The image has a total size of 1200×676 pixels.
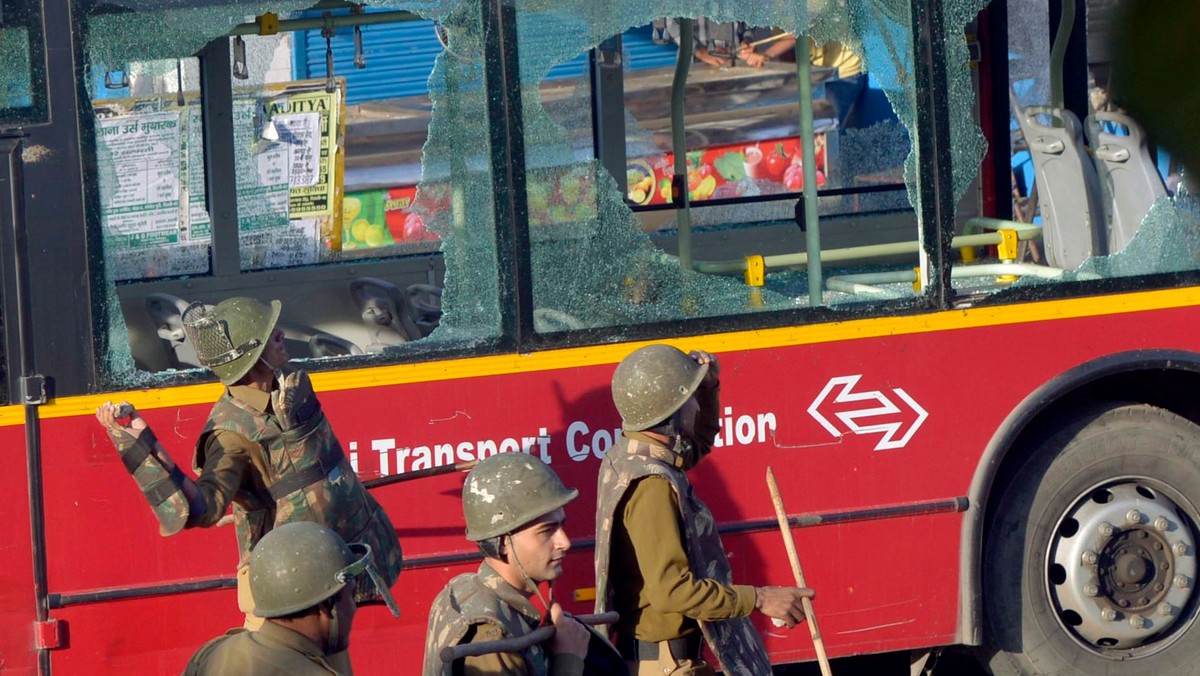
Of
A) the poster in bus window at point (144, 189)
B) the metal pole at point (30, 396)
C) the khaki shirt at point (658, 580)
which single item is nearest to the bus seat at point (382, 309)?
the poster in bus window at point (144, 189)

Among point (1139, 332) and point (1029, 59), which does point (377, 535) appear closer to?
point (1139, 332)

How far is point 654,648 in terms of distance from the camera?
11.4 feet

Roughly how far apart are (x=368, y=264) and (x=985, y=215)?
312 centimetres

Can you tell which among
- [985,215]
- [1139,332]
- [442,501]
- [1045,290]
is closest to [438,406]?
[442,501]

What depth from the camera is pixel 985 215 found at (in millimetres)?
7336

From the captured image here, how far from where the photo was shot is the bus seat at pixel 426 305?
17.0ft

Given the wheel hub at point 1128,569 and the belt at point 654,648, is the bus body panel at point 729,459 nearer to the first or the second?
the wheel hub at point 1128,569

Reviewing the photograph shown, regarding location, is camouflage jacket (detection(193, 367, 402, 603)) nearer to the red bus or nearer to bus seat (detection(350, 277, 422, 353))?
the red bus

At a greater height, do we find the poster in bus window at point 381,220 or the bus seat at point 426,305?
the poster in bus window at point 381,220

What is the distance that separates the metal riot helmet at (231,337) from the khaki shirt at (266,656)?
4.43 feet

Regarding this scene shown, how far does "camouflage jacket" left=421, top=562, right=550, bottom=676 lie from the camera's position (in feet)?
8.79

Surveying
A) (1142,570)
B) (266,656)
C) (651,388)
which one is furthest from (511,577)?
(1142,570)

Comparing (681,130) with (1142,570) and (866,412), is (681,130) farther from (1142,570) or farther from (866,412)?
(1142,570)

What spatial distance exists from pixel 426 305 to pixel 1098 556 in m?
2.57
